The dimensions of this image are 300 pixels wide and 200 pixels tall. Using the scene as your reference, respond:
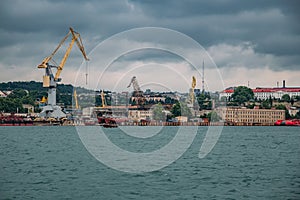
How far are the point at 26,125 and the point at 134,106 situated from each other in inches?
1731

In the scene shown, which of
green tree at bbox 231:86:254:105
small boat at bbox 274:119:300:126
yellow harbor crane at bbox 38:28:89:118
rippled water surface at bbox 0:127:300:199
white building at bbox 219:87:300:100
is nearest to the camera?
rippled water surface at bbox 0:127:300:199

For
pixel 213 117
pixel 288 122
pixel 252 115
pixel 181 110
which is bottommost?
pixel 288 122

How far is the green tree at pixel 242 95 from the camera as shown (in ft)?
553

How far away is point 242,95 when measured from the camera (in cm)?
17050

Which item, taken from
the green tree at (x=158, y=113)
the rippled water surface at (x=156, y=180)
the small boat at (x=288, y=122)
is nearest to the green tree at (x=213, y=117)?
the green tree at (x=158, y=113)

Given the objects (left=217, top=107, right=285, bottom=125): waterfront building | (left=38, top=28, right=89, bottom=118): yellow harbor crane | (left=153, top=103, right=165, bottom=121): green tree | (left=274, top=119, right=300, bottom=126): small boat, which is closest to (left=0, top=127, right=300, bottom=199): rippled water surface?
(left=38, top=28, right=89, bottom=118): yellow harbor crane

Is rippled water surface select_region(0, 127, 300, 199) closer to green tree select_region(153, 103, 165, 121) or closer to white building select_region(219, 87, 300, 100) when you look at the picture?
green tree select_region(153, 103, 165, 121)

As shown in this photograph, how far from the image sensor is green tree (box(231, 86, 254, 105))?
168 m

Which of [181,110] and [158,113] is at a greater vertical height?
[181,110]

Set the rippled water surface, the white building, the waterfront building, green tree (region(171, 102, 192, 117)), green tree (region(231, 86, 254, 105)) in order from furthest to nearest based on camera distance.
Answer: the white building < green tree (region(231, 86, 254, 105)) < the waterfront building < green tree (region(171, 102, 192, 117)) < the rippled water surface

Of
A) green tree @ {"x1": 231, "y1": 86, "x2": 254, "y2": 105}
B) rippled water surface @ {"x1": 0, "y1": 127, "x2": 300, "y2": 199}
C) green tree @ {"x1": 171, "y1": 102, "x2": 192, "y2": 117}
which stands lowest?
rippled water surface @ {"x1": 0, "y1": 127, "x2": 300, "y2": 199}

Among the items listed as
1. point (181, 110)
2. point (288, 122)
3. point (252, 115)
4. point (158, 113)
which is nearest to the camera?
point (288, 122)

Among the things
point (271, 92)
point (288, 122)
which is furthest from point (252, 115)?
point (271, 92)

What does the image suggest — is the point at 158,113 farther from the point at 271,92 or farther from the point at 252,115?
the point at 271,92
